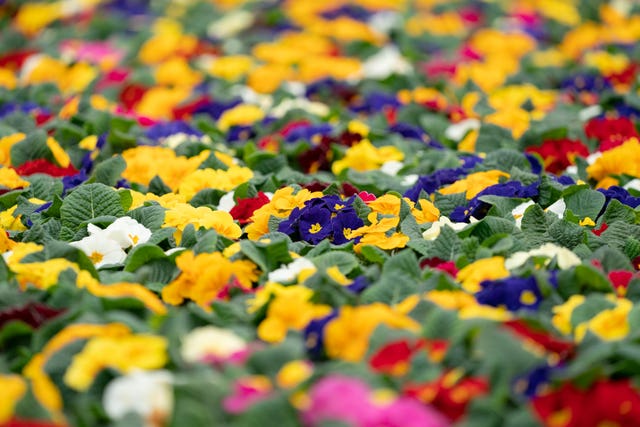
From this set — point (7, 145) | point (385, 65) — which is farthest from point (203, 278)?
point (385, 65)

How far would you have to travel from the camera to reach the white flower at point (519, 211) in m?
2.92

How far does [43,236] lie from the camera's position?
2.84 m

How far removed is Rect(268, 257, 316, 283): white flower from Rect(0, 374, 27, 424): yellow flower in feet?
2.62

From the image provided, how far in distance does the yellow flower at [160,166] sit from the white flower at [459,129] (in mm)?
1104

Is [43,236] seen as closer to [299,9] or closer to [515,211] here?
[515,211]

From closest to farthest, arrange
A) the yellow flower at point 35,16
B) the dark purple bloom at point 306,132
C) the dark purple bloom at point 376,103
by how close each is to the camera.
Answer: the dark purple bloom at point 306,132, the dark purple bloom at point 376,103, the yellow flower at point 35,16

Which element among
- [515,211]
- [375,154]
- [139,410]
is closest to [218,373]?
[139,410]

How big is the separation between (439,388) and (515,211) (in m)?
1.27

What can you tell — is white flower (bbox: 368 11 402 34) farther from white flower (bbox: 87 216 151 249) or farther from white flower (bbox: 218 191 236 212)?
white flower (bbox: 87 216 151 249)

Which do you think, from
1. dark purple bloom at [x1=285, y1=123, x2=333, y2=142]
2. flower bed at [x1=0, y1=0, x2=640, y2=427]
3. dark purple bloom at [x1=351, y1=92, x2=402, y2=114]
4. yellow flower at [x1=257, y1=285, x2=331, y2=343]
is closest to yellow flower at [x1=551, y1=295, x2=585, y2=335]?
flower bed at [x1=0, y1=0, x2=640, y2=427]

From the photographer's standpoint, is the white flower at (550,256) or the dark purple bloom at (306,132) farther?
the dark purple bloom at (306,132)

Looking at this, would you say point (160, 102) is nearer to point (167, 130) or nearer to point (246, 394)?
point (167, 130)

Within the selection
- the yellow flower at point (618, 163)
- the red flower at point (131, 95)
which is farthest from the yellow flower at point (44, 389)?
the red flower at point (131, 95)

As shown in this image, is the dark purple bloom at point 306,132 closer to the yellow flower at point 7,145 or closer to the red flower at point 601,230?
the yellow flower at point 7,145
